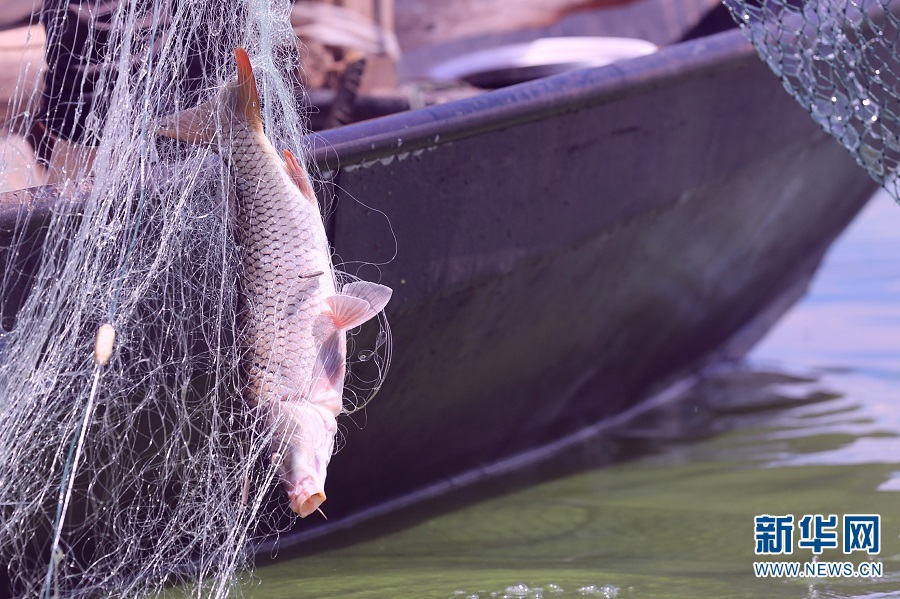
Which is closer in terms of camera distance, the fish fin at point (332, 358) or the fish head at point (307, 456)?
the fish head at point (307, 456)

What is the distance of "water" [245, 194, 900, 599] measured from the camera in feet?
7.54

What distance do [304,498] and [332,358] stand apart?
0.25 meters

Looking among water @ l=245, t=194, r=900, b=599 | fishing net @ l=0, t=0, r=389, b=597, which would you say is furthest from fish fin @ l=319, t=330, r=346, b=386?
water @ l=245, t=194, r=900, b=599

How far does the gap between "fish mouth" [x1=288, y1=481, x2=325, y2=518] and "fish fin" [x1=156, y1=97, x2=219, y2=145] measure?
1.92ft

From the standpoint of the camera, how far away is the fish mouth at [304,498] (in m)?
1.58

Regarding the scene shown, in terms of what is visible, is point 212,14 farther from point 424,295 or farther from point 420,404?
point 420,404

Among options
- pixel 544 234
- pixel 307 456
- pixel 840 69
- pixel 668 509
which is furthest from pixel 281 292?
pixel 840 69

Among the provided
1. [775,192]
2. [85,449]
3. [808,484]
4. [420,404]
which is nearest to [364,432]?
[420,404]

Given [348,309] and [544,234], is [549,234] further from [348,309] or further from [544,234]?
[348,309]

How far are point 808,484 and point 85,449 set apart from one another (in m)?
1.91

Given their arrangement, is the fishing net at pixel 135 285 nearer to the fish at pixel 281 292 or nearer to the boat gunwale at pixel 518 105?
the fish at pixel 281 292

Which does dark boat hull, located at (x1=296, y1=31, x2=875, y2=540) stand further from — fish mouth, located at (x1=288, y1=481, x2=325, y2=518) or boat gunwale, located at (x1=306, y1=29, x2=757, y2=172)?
fish mouth, located at (x1=288, y1=481, x2=325, y2=518)

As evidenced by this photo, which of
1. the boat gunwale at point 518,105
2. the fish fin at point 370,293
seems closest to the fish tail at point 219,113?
the fish fin at point 370,293

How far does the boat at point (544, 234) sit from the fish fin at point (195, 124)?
36 cm
